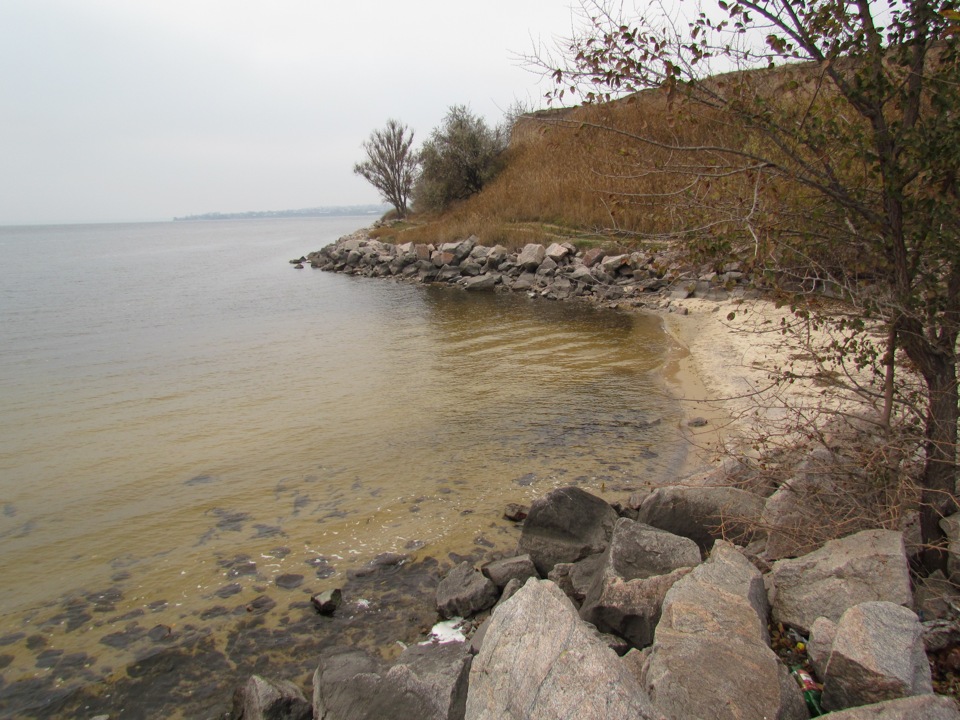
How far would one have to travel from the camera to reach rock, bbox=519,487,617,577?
588cm

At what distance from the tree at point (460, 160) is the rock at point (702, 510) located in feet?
118

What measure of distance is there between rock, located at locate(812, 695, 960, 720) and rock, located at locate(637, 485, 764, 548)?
2.68m

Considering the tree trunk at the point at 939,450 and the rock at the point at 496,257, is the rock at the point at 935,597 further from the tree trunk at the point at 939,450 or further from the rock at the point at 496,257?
the rock at the point at 496,257

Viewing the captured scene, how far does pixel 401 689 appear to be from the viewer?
3777 millimetres

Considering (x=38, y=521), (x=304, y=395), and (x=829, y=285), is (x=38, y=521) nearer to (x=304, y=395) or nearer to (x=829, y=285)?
(x=304, y=395)

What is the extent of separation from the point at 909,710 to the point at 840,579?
4.03 feet

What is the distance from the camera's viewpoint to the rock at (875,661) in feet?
9.49

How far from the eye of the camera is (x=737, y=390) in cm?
1084

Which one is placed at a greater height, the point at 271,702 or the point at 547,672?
the point at 547,672

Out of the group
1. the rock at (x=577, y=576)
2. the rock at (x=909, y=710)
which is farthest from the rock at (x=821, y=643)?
the rock at (x=577, y=576)

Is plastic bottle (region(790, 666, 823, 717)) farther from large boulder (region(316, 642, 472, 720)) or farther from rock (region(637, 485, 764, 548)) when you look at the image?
rock (region(637, 485, 764, 548))

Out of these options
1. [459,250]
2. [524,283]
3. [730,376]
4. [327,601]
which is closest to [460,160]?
[459,250]

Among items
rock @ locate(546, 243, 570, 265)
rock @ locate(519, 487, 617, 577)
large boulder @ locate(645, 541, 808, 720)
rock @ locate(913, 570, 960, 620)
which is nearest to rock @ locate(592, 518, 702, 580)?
large boulder @ locate(645, 541, 808, 720)

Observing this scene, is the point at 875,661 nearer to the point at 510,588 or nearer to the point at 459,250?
the point at 510,588
